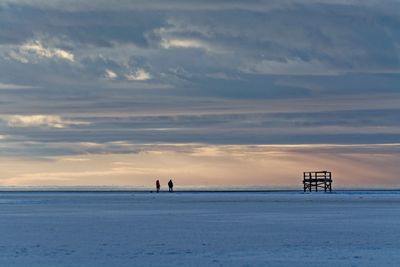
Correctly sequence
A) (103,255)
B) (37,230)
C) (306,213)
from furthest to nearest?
1. (306,213)
2. (37,230)
3. (103,255)

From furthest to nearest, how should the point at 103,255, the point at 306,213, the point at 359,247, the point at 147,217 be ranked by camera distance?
the point at 306,213 → the point at 147,217 → the point at 359,247 → the point at 103,255

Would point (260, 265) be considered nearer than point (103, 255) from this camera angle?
Yes

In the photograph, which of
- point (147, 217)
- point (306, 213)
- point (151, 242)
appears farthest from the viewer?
point (306, 213)

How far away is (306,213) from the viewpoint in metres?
46.8

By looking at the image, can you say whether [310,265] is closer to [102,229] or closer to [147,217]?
[102,229]

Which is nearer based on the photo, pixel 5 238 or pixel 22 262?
pixel 22 262

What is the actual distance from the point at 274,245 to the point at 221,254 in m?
2.93

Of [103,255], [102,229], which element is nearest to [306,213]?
[102,229]

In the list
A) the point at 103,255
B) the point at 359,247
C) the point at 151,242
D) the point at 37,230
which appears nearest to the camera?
the point at 103,255

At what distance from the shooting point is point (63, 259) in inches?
967

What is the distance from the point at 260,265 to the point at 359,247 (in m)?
5.12

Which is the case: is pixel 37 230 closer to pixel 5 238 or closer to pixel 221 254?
pixel 5 238

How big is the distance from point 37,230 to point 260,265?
13391 millimetres

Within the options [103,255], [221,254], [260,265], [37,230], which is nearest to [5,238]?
[37,230]
